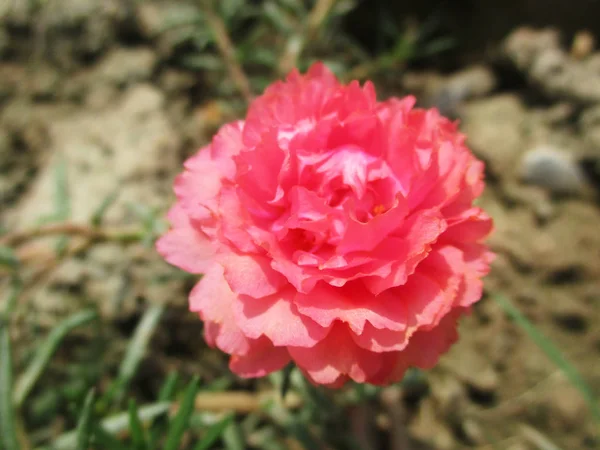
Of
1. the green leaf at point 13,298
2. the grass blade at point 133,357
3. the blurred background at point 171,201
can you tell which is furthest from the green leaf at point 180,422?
the green leaf at point 13,298

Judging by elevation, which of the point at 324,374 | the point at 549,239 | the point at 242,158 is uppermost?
the point at 242,158

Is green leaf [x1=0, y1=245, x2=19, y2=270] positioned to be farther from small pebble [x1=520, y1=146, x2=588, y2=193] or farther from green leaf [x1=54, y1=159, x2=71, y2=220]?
small pebble [x1=520, y1=146, x2=588, y2=193]

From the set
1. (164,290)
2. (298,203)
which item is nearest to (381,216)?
(298,203)

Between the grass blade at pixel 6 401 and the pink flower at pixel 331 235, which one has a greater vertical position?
the pink flower at pixel 331 235

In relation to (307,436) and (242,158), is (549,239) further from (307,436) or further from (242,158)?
(242,158)

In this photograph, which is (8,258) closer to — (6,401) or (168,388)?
(6,401)

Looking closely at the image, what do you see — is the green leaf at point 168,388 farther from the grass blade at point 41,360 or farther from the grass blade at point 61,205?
the grass blade at point 61,205

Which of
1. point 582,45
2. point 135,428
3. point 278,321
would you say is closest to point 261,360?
point 278,321

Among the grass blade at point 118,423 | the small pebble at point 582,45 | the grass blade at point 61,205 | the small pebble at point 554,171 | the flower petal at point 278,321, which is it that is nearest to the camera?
the flower petal at point 278,321
